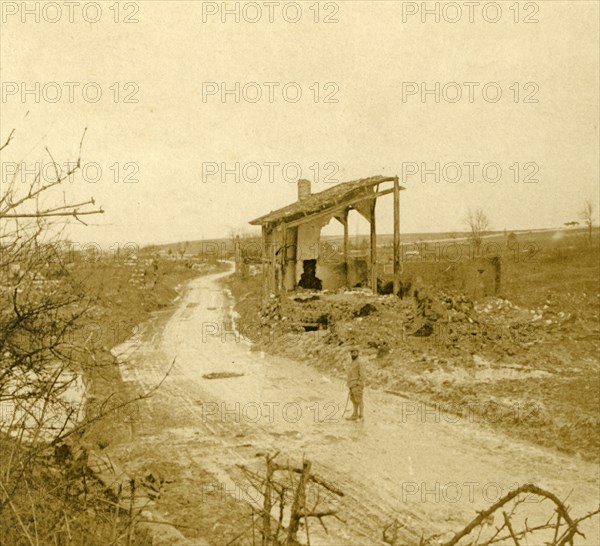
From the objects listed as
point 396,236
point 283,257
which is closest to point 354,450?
point 396,236

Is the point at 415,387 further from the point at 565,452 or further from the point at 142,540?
the point at 142,540

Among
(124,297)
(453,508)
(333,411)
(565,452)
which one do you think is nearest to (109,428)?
(333,411)

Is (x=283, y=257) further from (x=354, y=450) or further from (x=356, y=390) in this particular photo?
(x=354, y=450)

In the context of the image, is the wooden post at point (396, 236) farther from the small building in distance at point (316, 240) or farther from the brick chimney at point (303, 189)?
the brick chimney at point (303, 189)

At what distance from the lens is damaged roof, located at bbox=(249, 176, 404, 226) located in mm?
22062

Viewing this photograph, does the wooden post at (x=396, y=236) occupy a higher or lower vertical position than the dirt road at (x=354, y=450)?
higher

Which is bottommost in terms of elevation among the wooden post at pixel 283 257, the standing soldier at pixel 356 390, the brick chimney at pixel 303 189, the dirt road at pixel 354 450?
the dirt road at pixel 354 450

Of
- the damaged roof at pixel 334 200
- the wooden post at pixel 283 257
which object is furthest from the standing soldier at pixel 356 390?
the damaged roof at pixel 334 200

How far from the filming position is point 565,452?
9305mm

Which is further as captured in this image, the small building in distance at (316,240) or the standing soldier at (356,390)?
the small building in distance at (316,240)

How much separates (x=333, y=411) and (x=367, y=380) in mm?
2648

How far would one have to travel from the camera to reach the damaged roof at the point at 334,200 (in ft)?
72.4

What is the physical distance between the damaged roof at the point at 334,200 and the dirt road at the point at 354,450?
28.3 feet

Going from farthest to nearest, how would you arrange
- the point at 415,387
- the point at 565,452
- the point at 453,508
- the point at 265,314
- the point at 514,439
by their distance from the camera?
the point at 265,314 → the point at 415,387 → the point at 514,439 → the point at 565,452 → the point at 453,508
